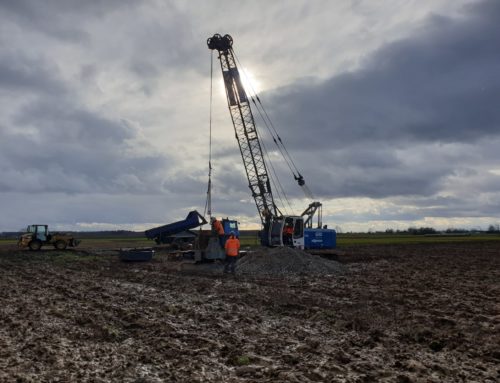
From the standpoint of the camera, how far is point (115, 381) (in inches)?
330

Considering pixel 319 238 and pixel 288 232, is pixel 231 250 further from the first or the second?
pixel 319 238

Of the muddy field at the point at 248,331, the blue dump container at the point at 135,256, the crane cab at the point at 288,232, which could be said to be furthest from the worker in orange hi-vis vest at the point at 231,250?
the blue dump container at the point at 135,256

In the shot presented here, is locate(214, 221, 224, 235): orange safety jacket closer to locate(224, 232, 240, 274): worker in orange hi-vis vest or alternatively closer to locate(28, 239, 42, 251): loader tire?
locate(224, 232, 240, 274): worker in orange hi-vis vest

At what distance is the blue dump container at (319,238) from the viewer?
3966cm

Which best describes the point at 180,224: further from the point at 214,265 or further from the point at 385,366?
the point at 385,366

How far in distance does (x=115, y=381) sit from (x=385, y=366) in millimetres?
4753

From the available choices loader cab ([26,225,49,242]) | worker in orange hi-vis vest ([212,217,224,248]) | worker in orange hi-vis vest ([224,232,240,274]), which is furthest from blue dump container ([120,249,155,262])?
loader cab ([26,225,49,242])

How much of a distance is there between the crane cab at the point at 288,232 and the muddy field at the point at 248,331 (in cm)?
1504

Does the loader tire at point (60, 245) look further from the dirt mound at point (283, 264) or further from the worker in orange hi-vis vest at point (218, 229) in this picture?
the dirt mound at point (283, 264)

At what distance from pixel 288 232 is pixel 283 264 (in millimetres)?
9697

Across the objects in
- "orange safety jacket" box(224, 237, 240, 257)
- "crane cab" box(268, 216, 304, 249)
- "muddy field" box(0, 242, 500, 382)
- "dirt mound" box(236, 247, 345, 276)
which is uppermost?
"crane cab" box(268, 216, 304, 249)

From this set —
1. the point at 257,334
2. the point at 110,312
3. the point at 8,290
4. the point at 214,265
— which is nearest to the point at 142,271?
the point at 214,265

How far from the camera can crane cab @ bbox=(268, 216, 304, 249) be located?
38000mm

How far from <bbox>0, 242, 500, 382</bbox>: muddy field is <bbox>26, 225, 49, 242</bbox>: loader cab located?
89.3 feet
